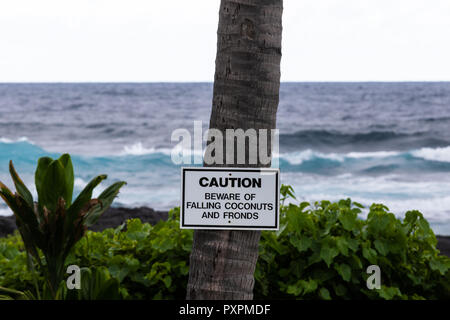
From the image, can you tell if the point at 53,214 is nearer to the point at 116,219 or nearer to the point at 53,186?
the point at 53,186

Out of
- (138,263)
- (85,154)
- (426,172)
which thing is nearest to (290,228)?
(138,263)

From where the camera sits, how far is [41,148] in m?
22.7

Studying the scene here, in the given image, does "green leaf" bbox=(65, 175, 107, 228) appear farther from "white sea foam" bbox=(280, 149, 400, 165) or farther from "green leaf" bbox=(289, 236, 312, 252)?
"white sea foam" bbox=(280, 149, 400, 165)

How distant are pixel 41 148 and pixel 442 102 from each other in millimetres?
24737

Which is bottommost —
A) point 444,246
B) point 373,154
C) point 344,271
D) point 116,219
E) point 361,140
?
point 344,271

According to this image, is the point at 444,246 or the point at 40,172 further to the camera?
the point at 444,246

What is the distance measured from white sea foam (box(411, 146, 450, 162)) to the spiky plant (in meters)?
18.1

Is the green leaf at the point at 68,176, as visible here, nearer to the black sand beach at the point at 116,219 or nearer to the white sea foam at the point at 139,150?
the black sand beach at the point at 116,219

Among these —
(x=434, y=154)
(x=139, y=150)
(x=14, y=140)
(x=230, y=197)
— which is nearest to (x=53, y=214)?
(x=230, y=197)

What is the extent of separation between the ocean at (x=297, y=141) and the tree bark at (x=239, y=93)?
10389 millimetres

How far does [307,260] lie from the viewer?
3262 millimetres

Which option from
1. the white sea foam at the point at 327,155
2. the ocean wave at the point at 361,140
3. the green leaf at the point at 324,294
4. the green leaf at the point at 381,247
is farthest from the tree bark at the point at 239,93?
the ocean wave at the point at 361,140

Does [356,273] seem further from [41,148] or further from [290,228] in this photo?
[41,148]

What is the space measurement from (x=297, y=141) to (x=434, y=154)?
18.5ft
